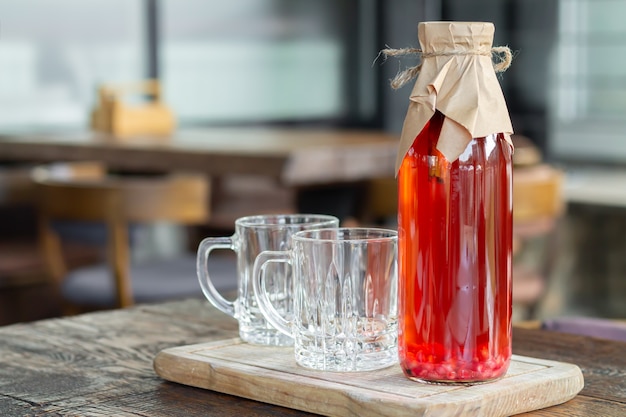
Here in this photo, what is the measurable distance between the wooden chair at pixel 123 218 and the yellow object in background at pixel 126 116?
2.80 feet

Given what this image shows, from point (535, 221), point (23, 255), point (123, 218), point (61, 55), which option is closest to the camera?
point (123, 218)

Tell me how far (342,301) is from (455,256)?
98 mm

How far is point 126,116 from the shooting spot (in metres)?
3.29

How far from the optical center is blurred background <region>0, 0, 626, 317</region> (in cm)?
391

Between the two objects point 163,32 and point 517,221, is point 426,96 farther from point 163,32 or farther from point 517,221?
point 163,32

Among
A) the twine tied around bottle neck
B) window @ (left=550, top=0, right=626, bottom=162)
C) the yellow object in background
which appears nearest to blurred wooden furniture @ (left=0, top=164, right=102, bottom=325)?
the yellow object in background

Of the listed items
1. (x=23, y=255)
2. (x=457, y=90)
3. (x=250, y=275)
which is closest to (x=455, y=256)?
(x=457, y=90)

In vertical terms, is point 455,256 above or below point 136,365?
above

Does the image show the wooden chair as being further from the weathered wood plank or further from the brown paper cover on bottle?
the brown paper cover on bottle

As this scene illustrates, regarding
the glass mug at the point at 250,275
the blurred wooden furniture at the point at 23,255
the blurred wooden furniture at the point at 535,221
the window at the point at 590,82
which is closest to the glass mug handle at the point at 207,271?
the glass mug at the point at 250,275

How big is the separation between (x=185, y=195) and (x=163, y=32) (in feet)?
6.76

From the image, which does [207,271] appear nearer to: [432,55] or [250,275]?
[250,275]

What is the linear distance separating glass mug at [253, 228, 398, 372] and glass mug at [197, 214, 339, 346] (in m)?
0.08

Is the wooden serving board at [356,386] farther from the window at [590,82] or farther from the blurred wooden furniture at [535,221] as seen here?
the window at [590,82]
